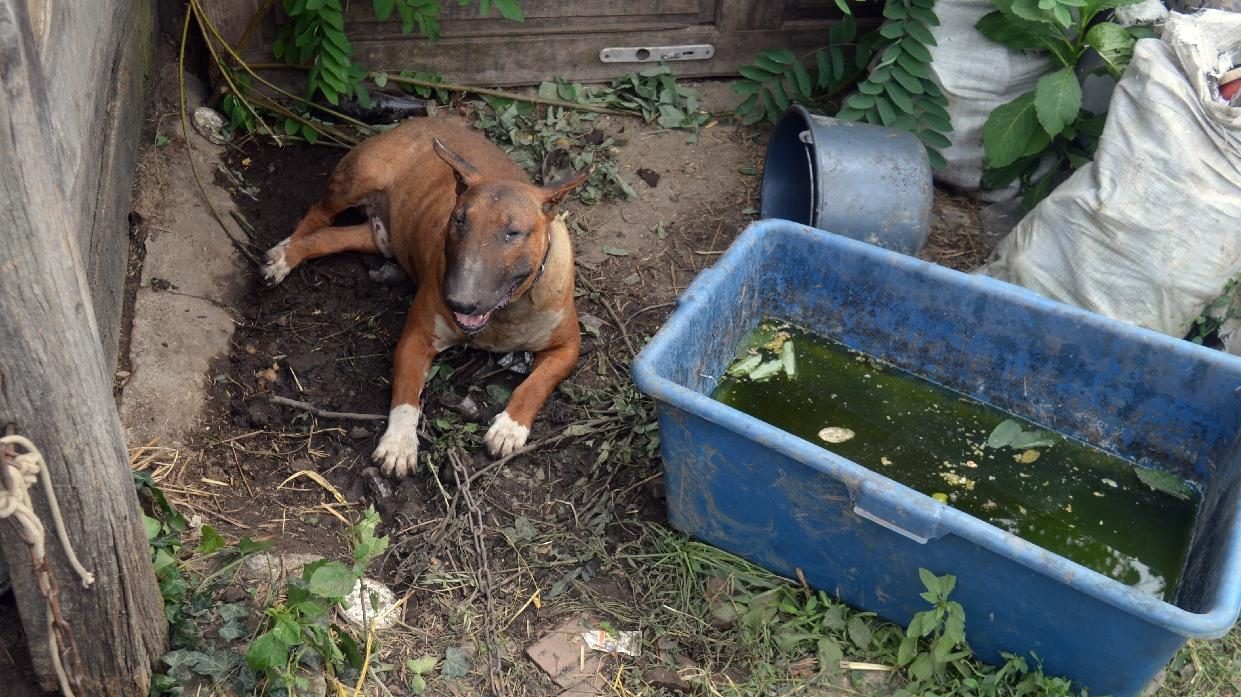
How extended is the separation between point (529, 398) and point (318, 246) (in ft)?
4.32

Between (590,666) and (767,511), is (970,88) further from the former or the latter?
(590,666)

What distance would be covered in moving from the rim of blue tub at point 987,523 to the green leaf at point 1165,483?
1.54 feet

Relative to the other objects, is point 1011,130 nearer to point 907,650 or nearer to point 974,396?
point 974,396

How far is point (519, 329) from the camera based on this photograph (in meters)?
4.11

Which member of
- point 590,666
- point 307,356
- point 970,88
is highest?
point 970,88

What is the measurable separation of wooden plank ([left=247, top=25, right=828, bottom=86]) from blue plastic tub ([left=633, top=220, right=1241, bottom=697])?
2.06 m

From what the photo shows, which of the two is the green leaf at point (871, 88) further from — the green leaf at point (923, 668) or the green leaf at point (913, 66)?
the green leaf at point (923, 668)

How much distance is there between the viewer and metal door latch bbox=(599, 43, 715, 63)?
5.66 m

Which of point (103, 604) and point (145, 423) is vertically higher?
point (103, 604)

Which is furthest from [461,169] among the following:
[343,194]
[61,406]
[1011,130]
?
[1011,130]

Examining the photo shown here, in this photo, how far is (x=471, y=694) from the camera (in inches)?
126

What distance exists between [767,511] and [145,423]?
6.82 ft

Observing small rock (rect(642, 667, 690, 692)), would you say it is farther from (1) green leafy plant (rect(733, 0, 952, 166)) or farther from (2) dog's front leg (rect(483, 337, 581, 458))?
(1) green leafy plant (rect(733, 0, 952, 166))

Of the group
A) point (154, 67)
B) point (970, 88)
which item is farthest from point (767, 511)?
point (154, 67)
